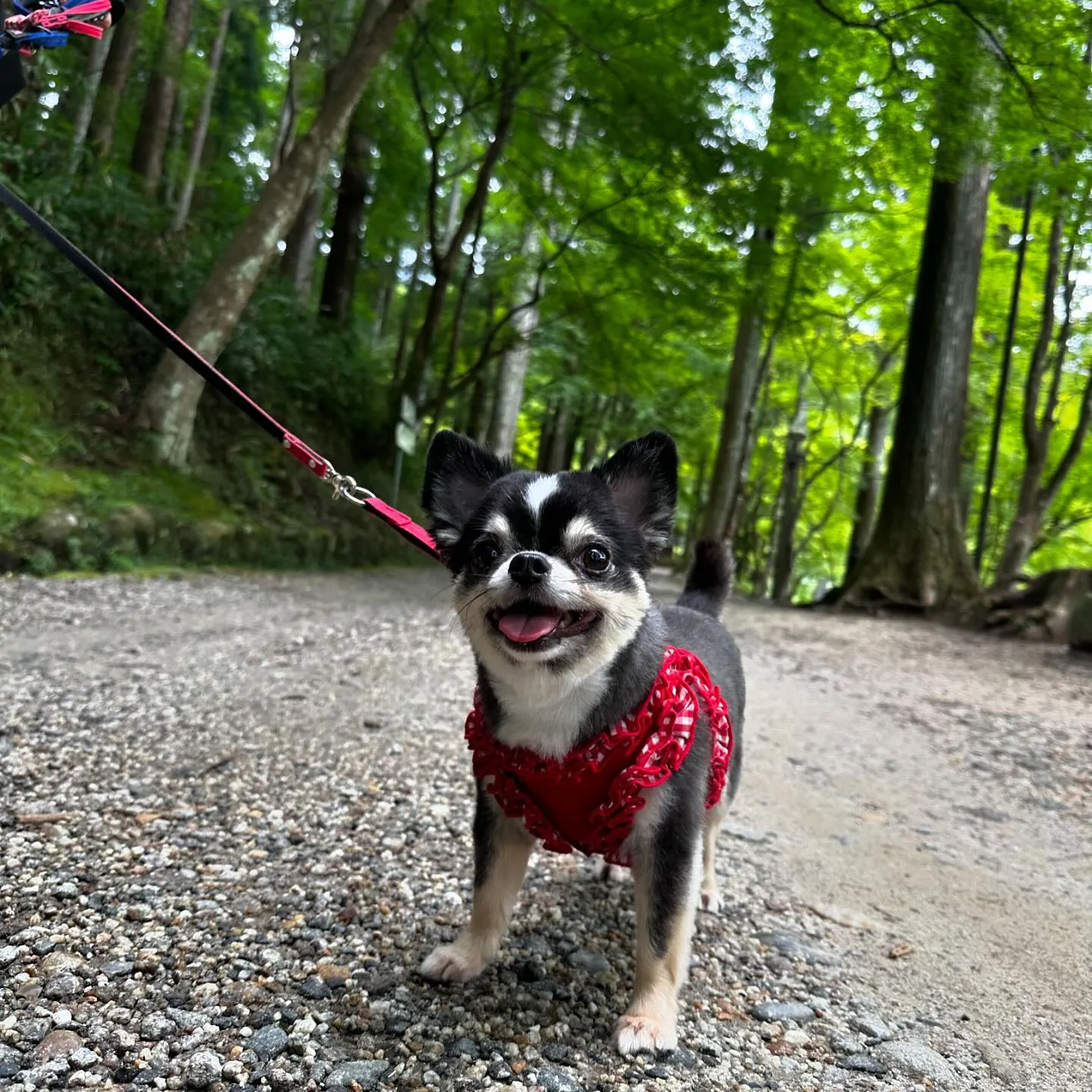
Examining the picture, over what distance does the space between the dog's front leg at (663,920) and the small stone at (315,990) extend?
31.5 inches

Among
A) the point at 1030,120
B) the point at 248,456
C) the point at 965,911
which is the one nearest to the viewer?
the point at 965,911

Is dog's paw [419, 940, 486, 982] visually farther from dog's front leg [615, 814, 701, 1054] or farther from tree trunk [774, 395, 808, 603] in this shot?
tree trunk [774, 395, 808, 603]

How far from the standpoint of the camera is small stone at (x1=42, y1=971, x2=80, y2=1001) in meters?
2.04

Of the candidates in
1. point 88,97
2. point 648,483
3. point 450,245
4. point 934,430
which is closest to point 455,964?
point 648,483

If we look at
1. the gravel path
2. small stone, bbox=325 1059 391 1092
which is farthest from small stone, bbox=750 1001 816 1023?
small stone, bbox=325 1059 391 1092

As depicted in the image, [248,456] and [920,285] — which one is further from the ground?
[920,285]

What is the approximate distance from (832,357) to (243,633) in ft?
53.7

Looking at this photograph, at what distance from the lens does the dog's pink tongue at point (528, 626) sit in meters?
2.17

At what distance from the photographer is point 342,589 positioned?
9820 mm

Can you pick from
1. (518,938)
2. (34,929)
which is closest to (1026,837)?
(518,938)

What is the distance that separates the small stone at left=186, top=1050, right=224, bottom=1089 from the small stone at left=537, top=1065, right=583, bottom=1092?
76 cm

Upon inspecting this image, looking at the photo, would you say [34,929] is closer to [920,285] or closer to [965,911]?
[965,911]

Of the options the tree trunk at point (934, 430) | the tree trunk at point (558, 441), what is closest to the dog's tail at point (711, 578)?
the tree trunk at point (934, 430)

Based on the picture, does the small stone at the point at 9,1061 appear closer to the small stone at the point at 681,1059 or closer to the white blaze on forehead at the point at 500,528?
the small stone at the point at 681,1059
